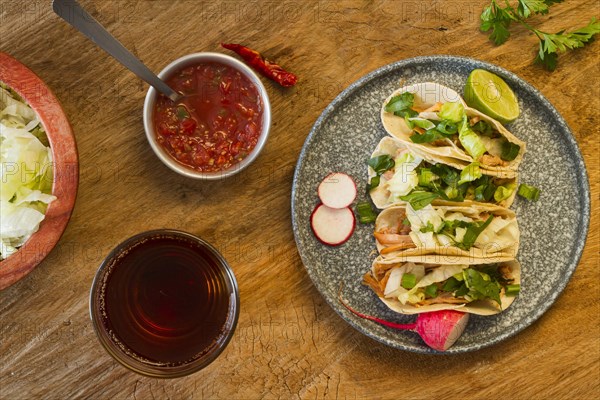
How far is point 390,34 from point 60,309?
167 centimetres

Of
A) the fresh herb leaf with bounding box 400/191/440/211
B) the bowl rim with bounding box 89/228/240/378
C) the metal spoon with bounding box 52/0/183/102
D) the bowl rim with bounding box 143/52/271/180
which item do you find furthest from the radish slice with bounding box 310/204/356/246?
the metal spoon with bounding box 52/0/183/102

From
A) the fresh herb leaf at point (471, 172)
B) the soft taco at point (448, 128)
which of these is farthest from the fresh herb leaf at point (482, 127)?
the fresh herb leaf at point (471, 172)

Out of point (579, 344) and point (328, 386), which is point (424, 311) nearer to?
point (328, 386)

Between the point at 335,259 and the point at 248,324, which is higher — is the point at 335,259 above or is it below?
above

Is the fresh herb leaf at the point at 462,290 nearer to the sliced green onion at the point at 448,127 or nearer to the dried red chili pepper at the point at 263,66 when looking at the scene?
the sliced green onion at the point at 448,127

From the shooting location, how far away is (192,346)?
6.68 feet

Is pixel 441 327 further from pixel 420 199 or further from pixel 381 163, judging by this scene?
pixel 381 163

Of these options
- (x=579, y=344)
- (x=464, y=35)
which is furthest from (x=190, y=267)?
(x=579, y=344)

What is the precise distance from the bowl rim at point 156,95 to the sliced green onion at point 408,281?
71 cm

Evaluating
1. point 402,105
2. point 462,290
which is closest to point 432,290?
point 462,290

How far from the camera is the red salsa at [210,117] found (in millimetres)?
2184

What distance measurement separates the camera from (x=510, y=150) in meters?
2.27

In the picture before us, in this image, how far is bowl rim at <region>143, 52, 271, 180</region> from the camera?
85.0 inches

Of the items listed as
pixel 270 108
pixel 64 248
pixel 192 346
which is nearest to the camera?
pixel 192 346
